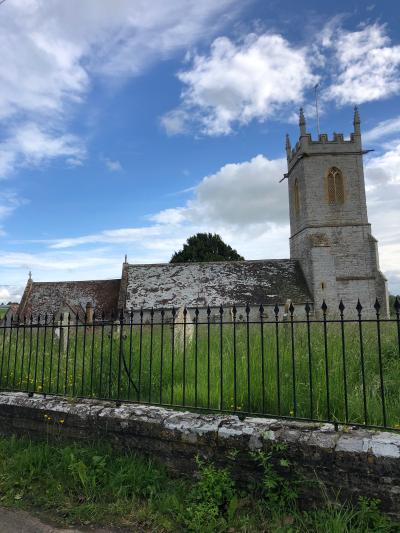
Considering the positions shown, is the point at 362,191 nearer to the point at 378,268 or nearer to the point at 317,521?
the point at 378,268

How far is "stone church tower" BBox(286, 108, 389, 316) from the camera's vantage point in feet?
94.1

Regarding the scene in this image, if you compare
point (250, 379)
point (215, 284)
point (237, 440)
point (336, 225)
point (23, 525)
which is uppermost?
point (336, 225)

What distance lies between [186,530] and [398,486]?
1631 millimetres

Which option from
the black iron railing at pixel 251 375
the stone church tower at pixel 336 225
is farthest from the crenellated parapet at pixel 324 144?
the black iron railing at pixel 251 375

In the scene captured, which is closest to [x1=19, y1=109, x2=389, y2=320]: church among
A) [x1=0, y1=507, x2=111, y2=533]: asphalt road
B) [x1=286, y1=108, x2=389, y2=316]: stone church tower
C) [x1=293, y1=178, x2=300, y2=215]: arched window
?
[x1=286, y1=108, x2=389, y2=316]: stone church tower

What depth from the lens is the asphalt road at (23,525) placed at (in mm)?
3162

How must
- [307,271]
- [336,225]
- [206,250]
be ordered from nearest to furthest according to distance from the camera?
[307,271]
[336,225]
[206,250]

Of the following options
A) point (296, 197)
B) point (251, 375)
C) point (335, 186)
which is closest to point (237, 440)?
point (251, 375)

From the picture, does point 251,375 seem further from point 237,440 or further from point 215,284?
point 215,284

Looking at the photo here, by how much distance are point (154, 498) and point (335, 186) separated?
29990mm

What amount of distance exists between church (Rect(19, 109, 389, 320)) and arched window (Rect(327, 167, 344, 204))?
7cm

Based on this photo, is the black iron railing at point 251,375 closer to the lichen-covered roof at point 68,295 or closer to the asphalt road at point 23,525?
the asphalt road at point 23,525

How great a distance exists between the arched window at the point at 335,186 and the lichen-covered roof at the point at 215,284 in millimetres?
5701

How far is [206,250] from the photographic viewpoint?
43312 millimetres
